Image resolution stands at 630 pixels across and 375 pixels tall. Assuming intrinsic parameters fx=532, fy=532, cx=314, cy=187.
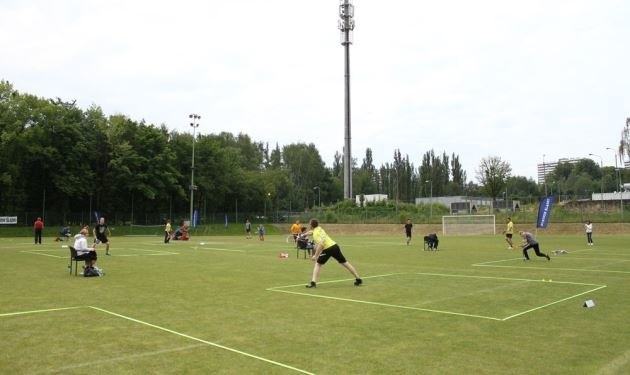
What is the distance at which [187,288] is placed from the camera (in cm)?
1330

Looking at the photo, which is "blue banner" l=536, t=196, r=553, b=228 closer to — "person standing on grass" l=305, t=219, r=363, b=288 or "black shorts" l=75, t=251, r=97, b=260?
"person standing on grass" l=305, t=219, r=363, b=288

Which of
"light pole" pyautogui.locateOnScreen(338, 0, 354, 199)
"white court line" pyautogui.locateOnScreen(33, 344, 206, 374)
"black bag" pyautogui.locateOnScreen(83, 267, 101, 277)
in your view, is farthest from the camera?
"light pole" pyautogui.locateOnScreen(338, 0, 354, 199)

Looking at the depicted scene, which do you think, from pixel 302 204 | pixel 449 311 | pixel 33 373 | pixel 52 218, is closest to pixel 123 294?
pixel 33 373

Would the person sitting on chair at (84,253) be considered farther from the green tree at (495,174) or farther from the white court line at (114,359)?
the green tree at (495,174)

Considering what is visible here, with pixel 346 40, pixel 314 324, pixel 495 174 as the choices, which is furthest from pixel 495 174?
pixel 314 324

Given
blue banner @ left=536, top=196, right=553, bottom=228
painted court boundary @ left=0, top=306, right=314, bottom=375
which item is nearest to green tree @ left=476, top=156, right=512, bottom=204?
blue banner @ left=536, top=196, right=553, bottom=228

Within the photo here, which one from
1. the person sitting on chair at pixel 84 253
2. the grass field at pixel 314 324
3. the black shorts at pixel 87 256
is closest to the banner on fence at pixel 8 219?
the grass field at pixel 314 324

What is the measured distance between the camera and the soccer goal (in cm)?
5712

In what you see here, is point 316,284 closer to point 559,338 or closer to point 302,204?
point 559,338

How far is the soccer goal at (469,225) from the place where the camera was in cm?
5712

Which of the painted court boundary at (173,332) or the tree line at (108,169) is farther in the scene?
the tree line at (108,169)

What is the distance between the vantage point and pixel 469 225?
58.7 meters

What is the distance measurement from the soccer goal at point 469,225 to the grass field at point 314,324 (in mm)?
41572

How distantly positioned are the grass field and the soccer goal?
1637 inches
